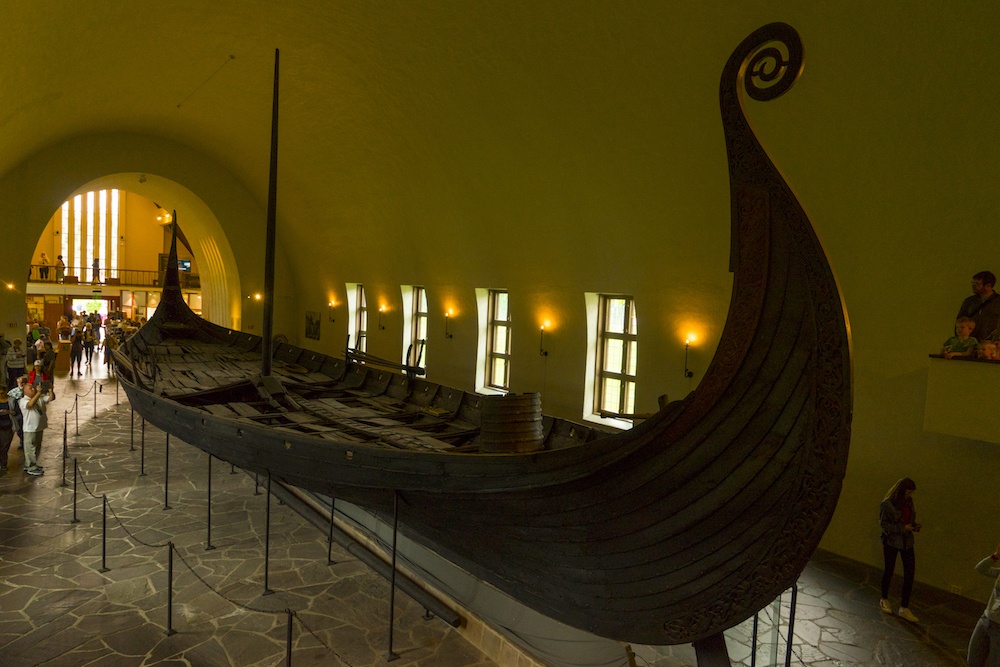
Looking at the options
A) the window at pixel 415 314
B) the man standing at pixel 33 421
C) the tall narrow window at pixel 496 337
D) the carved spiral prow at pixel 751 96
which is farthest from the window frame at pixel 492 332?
the carved spiral prow at pixel 751 96

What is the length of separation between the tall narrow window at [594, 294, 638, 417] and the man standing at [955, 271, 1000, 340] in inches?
210

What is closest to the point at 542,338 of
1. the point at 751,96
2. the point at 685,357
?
the point at 685,357

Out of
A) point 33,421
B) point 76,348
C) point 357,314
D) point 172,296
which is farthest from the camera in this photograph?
point 357,314

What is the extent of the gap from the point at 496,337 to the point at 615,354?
3220 millimetres

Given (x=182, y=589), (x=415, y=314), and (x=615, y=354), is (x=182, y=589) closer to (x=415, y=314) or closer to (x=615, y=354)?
(x=615, y=354)

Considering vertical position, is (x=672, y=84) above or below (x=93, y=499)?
above

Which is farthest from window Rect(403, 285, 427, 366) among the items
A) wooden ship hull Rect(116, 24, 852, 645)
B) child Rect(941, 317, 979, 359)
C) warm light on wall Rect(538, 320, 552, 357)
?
child Rect(941, 317, 979, 359)

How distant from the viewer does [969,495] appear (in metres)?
6.00

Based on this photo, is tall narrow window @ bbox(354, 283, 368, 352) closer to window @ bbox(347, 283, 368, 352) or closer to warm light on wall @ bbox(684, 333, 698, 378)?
window @ bbox(347, 283, 368, 352)

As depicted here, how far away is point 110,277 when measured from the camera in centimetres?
3184

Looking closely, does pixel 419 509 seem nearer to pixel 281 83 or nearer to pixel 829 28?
pixel 829 28

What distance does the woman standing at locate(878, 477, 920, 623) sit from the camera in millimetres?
5523

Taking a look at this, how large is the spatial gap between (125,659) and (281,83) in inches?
473

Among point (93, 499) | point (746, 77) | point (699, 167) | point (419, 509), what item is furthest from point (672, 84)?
point (93, 499)
